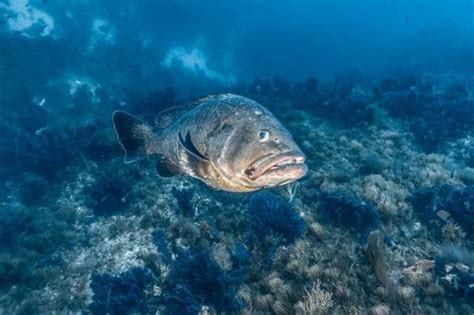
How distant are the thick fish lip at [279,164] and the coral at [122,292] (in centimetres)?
415

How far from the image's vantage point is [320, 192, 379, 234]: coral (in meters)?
7.19

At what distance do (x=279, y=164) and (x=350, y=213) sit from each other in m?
4.85

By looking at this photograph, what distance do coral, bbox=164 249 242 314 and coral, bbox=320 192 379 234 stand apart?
9.06ft

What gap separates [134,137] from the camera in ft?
16.4

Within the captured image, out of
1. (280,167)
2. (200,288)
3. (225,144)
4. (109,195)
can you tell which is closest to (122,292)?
(200,288)

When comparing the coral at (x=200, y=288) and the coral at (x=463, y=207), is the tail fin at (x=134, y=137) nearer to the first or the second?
the coral at (x=200, y=288)

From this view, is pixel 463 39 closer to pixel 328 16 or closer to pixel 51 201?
pixel 328 16

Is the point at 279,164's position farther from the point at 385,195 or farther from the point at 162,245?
the point at 385,195

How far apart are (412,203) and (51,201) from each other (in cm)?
962

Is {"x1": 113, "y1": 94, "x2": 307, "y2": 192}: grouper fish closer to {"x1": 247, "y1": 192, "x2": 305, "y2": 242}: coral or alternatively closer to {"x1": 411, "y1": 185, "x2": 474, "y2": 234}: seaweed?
{"x1": 247, "y1": 192, "x2": 305, "y2": 242}: coral

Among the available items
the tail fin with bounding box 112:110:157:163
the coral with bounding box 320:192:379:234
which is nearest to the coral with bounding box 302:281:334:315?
the coral with bounding box 320:192:379:234

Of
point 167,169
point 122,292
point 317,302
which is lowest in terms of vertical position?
point 317,302

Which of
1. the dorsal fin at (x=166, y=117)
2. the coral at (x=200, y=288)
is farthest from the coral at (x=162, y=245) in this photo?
the dorsal fin at (x=166, y=117)

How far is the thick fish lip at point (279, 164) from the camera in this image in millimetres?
3016
